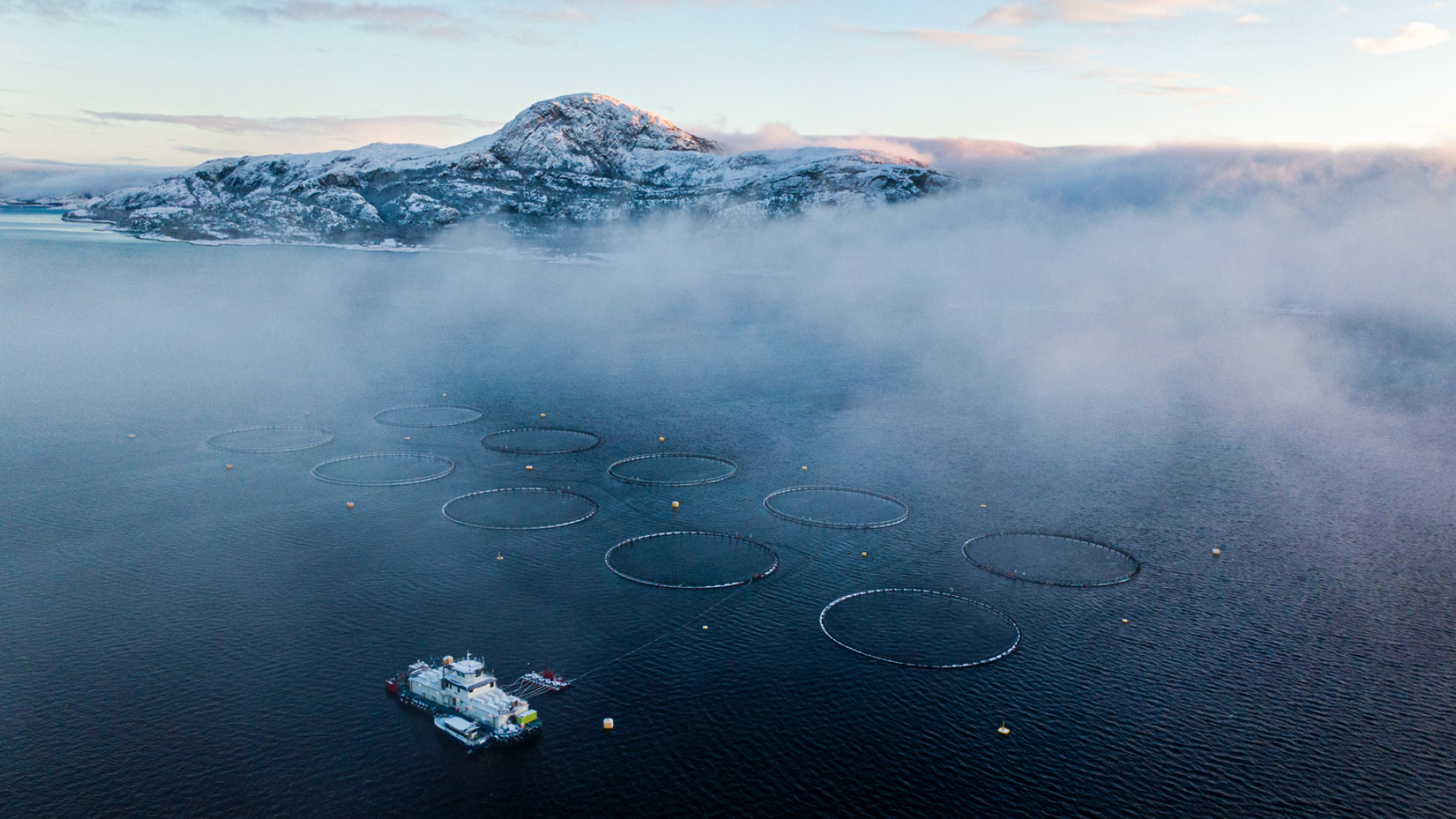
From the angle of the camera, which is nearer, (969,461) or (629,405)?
(969,461)

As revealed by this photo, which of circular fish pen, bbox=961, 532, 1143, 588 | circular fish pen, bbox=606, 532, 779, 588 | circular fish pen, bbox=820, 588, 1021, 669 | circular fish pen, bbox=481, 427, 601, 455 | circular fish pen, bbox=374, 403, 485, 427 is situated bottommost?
circular fish pen, bbox=820, 588, 1021, 669

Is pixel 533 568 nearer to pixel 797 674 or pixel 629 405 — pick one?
pixel 797 674

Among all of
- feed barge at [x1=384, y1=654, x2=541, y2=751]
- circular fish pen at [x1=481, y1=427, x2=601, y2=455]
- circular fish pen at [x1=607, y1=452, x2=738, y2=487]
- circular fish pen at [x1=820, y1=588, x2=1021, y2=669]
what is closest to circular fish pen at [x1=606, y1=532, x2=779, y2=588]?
circular fish pen at [x1=820, y1=588, x2=1021, y2=669]

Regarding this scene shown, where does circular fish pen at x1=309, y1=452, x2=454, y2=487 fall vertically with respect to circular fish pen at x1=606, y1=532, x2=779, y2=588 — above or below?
above

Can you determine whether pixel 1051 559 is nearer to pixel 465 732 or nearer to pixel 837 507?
pixel 837 507

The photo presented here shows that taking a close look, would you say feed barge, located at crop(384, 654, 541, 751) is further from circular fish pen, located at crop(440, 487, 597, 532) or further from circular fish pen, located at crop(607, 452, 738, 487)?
circular fish pen, located at crop(607, 452, 738, 487)

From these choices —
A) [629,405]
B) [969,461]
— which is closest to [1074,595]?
[969,461]

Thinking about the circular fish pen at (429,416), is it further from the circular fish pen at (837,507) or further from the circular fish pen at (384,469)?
the circular fish pen at (837,507)
